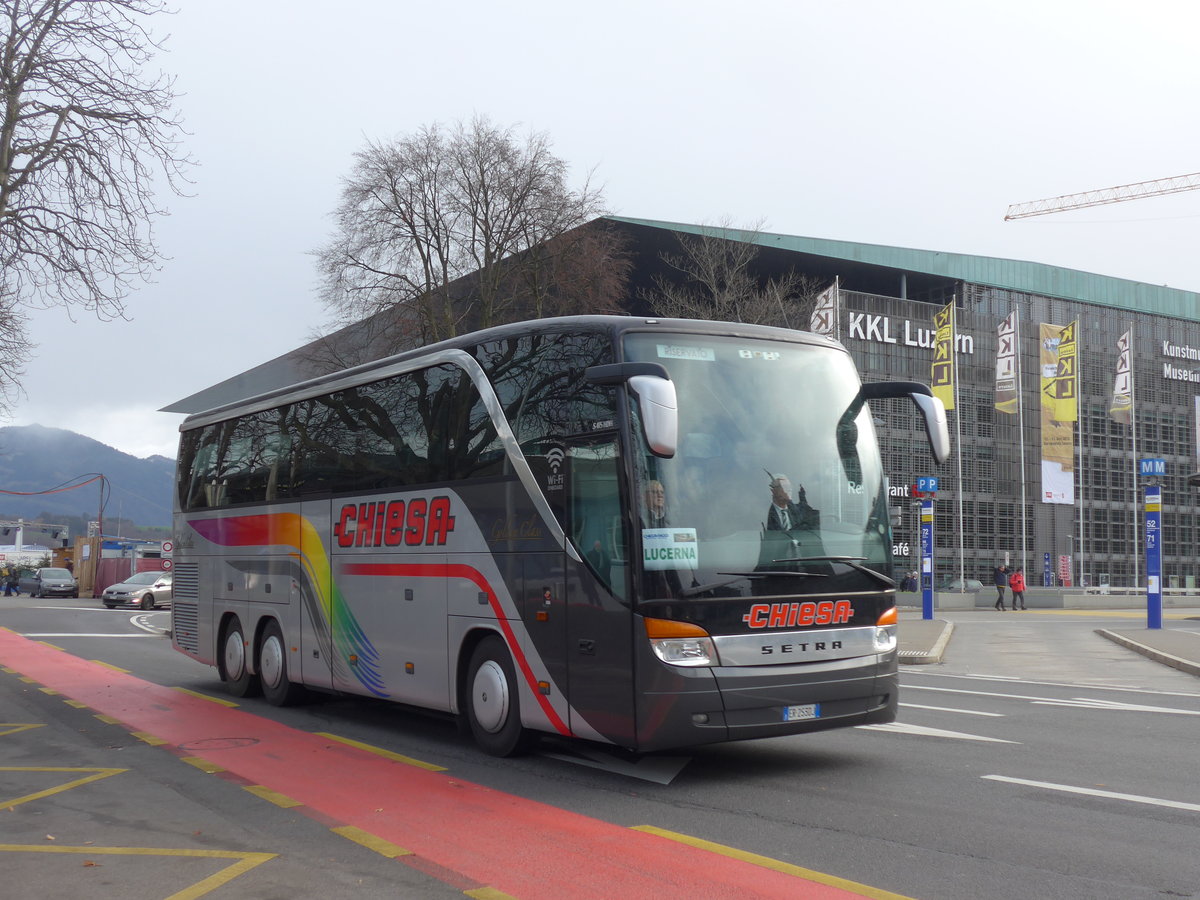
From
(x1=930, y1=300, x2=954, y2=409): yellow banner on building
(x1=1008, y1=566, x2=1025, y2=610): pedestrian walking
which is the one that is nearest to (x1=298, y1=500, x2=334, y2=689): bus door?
(x1=930, y1=300, x2=954, y2=409): yellow banner on building

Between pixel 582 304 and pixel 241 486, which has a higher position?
pixel 582 304

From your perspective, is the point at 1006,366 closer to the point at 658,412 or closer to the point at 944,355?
the point at 944,355

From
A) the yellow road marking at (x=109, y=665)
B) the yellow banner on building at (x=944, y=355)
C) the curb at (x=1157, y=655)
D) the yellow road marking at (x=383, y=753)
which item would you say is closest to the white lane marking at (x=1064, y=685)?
the curb at (x=1157, y=655)

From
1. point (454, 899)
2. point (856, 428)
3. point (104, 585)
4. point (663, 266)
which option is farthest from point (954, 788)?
point (104, 585)

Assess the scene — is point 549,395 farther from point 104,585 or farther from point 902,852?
point 104,585

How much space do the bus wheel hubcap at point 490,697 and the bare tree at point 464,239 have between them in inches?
1050

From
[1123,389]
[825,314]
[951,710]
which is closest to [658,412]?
[951,710]

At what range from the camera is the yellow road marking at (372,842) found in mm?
6742

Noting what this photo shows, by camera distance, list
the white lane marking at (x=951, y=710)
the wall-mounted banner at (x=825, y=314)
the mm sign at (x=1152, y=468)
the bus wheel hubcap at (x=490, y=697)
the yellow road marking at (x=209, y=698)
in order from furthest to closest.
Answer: the wall-mounted banner at (x=825, y=314) → the mm sign at (x=1152, y=468) → the yellow road marking at (x=209, y=698) → the white lane marking at (x=951, y=710) → the bus wheel hubcap at (x=490, y=697)

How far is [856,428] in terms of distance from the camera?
949 cm

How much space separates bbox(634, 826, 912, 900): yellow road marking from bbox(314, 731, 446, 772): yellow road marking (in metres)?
2.90

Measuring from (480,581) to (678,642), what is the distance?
7.85ft

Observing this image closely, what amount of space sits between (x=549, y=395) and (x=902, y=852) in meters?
4.42

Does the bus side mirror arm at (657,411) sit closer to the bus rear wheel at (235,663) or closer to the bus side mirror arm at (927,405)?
the bus side mirror arm at (927,405)
